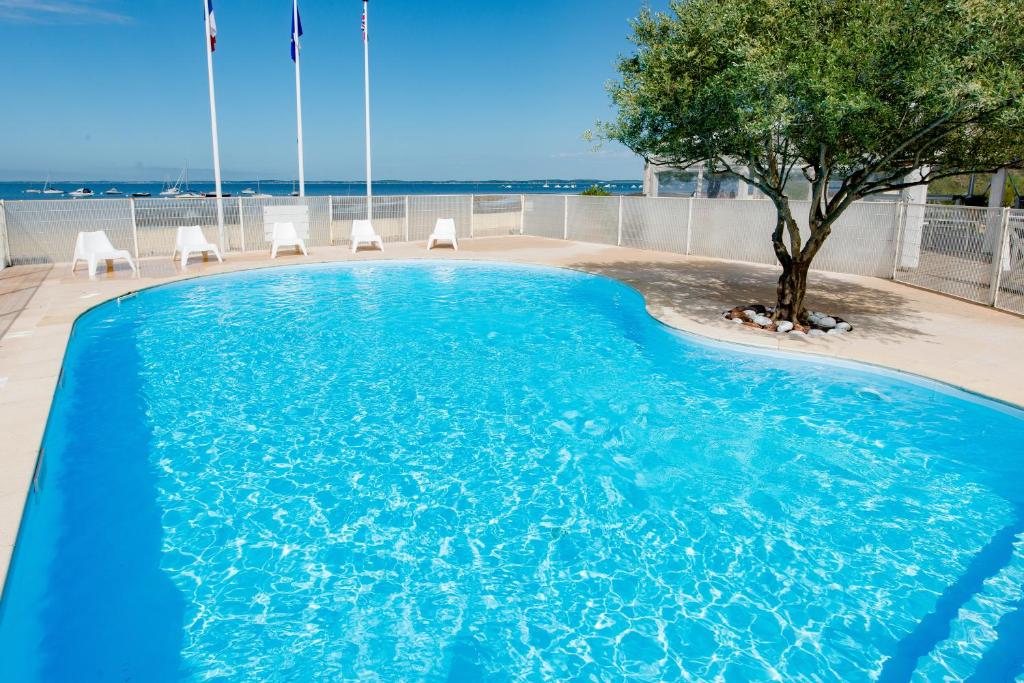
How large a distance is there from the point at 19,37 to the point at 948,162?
50011 millimetres

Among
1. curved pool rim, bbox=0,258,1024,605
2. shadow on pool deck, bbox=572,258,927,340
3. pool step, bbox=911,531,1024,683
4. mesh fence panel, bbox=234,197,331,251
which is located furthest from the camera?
mesh fence panel, bbox=234,197,331,251

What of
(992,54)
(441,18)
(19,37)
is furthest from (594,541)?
(19,37)

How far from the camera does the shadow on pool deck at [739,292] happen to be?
8.36 metres

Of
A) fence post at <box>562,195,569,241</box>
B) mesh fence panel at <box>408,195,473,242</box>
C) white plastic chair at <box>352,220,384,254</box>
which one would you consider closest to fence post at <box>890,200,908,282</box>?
fence post at <box>562,195,569,241</box>

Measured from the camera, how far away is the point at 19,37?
37750 mm

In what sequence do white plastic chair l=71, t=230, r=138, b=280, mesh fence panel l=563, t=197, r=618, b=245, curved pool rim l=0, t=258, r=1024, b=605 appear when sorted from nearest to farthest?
curved pool rim l=0, t=258, r=1024, b=605
white plastic chair l=71, t=230, r=138, b=280
mesh fence panel l=563, t=197, r=618, b=245

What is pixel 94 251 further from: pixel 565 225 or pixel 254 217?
pixel 565 225

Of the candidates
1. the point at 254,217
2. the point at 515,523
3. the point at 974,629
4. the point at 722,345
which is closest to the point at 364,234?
the point at 254,217

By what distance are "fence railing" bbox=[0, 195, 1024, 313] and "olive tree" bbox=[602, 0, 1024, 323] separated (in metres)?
2.62

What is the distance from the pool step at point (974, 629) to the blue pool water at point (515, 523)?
0.05 feet

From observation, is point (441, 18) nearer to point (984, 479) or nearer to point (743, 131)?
point (743, 131)

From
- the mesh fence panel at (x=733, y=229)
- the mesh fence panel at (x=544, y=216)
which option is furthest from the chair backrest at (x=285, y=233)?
A: the mesh fence panel at (x=733, y=229)

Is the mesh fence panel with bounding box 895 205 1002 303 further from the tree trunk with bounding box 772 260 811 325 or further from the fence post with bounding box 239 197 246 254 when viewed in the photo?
the fence post with bounding box 239 197 246 254

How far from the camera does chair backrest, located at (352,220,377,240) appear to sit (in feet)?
48.4
